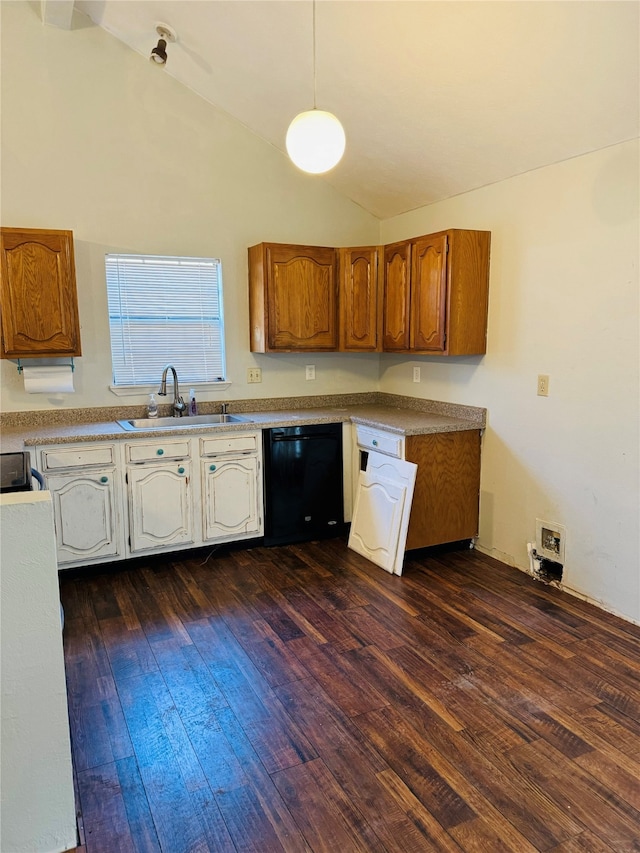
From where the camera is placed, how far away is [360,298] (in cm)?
413

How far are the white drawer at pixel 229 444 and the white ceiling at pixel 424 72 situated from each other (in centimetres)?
201

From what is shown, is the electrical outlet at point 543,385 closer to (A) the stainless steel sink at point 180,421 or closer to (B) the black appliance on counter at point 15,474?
(A) the stainless steel sink at point 180,421

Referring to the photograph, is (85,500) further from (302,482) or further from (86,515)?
(302,482)

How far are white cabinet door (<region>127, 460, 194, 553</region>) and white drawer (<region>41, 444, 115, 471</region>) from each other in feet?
0.51

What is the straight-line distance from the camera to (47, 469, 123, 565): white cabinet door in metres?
3.25

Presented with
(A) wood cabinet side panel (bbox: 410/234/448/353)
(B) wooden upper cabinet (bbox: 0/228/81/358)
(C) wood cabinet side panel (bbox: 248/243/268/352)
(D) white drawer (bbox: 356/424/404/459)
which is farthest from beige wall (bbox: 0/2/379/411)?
(A) wood cabinet side panel (bbox: 410/234/448/353)

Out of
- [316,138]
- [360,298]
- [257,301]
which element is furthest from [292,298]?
[316,138]

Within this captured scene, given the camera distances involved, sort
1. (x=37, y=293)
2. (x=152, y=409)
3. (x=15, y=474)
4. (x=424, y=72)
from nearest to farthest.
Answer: (x=15, y=474)
(x=424, y=72)
(x=37, y=293)
(x=152, y=409)

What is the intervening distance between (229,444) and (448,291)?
166 centimetres

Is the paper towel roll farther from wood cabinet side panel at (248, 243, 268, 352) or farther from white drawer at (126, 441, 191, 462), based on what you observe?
wood cabinet side panel at (248, 243, 268, 352)

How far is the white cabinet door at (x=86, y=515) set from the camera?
325cm

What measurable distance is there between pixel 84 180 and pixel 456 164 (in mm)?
2284

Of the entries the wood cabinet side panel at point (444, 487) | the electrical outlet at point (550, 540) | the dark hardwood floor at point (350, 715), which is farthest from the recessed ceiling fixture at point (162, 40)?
the electrical outlet at point (550, 540)

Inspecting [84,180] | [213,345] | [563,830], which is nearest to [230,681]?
[563,830]
